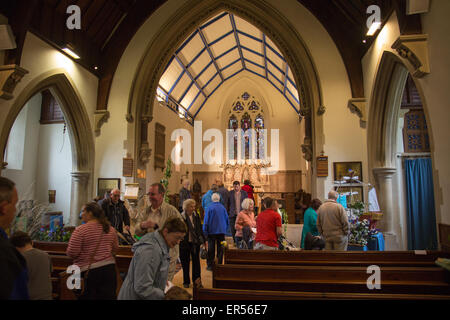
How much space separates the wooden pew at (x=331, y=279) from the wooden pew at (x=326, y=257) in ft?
1.70

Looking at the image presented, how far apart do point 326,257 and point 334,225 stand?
985 mm

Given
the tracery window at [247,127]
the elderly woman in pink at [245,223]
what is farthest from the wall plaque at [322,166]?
the tracery window at [247,127]

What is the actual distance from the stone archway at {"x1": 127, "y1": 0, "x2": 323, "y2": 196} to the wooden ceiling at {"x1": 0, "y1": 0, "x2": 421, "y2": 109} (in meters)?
0.68

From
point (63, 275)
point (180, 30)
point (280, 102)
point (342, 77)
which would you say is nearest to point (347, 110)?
point (342, 77)

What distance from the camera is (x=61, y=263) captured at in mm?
3252

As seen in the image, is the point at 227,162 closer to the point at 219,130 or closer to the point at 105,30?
the point at 219,130

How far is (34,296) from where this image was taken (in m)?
1.94

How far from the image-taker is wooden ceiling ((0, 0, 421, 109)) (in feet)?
17.2

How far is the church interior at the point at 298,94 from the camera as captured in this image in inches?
157

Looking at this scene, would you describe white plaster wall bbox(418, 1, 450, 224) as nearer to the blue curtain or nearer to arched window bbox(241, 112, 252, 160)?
the blue curtain

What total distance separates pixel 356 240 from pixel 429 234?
271cm

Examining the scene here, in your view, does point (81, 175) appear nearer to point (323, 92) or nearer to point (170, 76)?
point (170, 76)

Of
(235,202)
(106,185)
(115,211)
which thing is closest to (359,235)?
(235,202)

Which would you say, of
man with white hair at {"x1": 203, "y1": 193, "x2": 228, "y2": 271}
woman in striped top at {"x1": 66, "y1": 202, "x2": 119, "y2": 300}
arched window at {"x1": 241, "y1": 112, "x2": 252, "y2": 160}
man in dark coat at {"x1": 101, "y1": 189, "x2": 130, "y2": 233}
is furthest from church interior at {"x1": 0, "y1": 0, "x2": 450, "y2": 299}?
arched window at {"x1": 241, "y1": 112, "x2": 252, "y2": 160}
